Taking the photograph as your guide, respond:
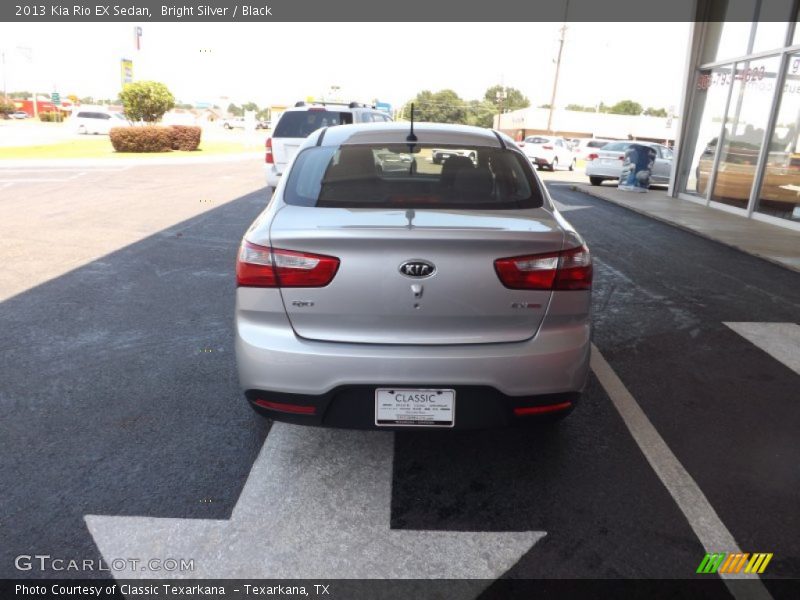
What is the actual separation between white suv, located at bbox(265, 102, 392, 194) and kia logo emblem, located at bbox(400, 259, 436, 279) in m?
10.2

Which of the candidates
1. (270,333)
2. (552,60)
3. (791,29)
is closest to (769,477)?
(270,333)

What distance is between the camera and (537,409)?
283 cm

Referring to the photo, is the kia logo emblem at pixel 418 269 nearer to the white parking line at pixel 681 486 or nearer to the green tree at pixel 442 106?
the white parking line at pixel 681 486

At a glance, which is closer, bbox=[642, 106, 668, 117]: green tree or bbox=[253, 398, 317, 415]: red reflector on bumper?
bbox=[253, 398, 317, 415]: red reflector on bumper

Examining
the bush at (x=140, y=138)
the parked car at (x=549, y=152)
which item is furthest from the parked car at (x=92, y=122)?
the parked car at (x=549, y=152)

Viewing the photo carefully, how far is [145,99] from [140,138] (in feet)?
16.2

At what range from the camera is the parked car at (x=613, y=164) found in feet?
66.8

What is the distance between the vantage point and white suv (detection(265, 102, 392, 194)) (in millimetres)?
12508

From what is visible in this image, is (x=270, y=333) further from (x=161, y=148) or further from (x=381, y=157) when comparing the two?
(x=161, y=148)

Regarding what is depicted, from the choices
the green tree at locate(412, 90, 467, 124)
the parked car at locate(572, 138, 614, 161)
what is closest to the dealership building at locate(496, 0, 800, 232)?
the parked car at locate(572, 138, 614, 161)

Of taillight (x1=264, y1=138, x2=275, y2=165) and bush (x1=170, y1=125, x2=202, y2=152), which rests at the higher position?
taillight (x1=264, y1=138, x2=275, y2=165)

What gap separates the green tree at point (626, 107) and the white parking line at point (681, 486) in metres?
152

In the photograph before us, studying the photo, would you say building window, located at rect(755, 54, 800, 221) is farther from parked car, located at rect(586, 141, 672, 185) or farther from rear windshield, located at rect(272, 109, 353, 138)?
rear windshield, located at rect(272, 109, 353, 138)

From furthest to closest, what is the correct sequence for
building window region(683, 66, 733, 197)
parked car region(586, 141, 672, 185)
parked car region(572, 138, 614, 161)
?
parked car region(572, 138, 614, 161)
parked car region(586, 141, 672, 185)
building window region(683, 66, 733, 197)
